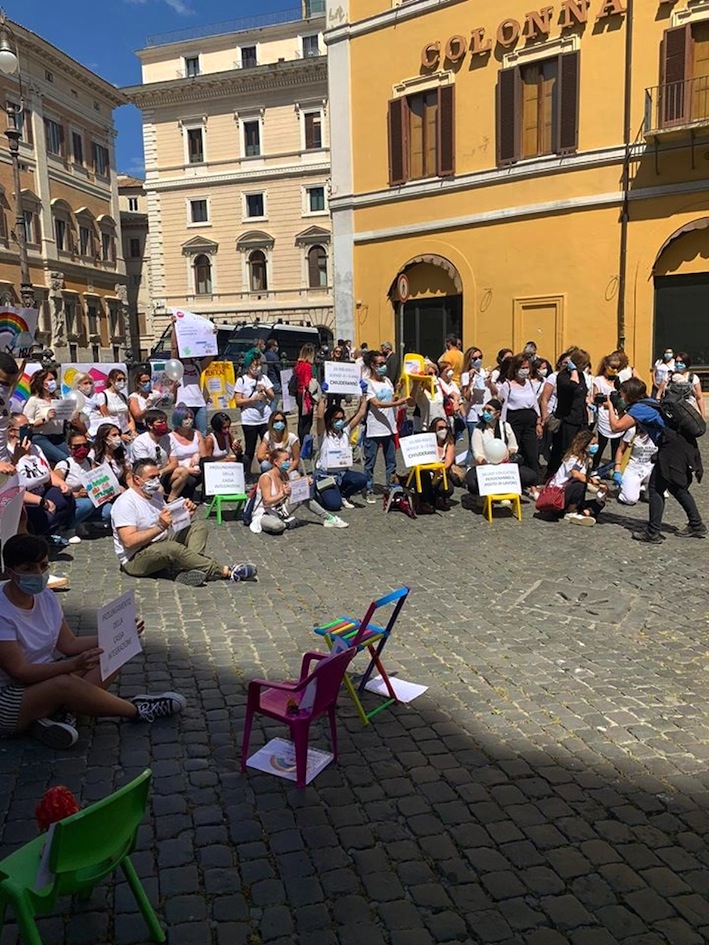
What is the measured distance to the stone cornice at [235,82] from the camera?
143 feet

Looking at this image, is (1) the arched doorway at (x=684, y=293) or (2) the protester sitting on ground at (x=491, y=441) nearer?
(2) the protester sitting on ground at (x=491, y=441)

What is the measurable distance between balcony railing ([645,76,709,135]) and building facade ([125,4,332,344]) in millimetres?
30465

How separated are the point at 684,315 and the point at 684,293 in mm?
476

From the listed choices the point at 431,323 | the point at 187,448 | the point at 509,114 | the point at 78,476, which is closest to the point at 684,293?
the point at 509,114

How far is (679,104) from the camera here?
16141 mm

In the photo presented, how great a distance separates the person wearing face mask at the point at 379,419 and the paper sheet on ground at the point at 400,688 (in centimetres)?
559

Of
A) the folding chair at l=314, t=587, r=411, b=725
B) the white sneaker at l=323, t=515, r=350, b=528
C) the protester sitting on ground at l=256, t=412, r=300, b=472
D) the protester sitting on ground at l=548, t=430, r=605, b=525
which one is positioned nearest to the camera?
the folding chair at l=314, t=587, r=411, b=725

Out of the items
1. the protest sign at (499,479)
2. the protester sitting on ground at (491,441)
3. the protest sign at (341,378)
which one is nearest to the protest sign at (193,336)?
the protest sign at (341,378)

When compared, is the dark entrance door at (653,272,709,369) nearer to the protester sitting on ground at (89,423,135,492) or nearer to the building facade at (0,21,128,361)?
the protester sitting on ground at (89,423,135,492)

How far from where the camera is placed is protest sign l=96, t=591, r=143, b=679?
4.12m

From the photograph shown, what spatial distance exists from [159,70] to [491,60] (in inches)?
1416

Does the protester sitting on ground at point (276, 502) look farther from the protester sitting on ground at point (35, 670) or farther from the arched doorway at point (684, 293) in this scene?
the arched doorway at point (684, 293)

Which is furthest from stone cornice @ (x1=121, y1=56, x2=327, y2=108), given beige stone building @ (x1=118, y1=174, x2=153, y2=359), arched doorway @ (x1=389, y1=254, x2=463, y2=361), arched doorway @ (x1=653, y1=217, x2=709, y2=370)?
arched doorway @ (x1=653, y1=217, x2=709, y2=370)

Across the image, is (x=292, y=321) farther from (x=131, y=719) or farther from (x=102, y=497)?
(x=131, y=719)
